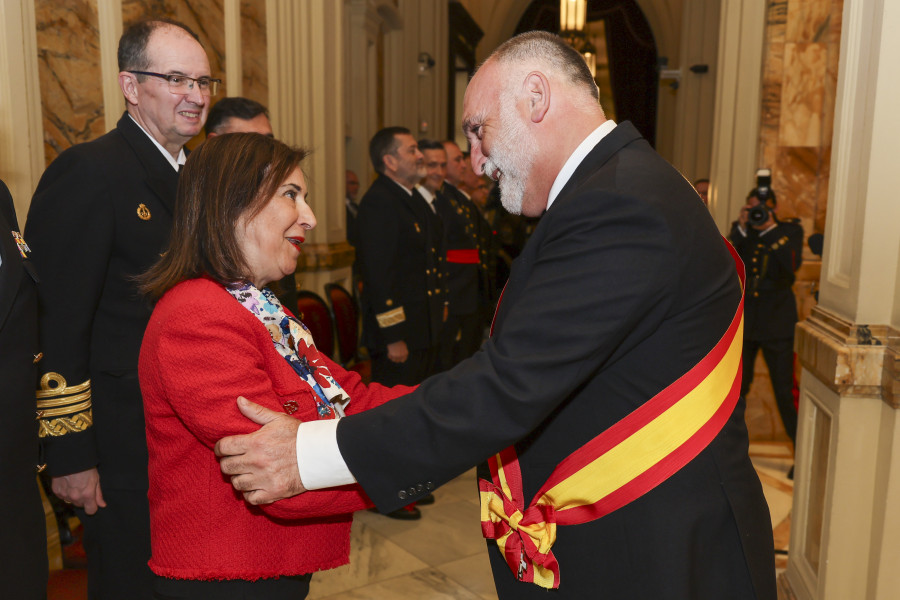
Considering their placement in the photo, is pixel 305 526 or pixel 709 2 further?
pixel 709 2

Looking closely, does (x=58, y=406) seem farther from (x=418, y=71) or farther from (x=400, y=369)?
(x=418, y=71)

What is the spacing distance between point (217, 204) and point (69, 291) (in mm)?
650

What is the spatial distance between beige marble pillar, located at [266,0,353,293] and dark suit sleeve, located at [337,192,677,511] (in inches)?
150

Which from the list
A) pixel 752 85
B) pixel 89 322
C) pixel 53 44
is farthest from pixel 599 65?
pixel 89 322

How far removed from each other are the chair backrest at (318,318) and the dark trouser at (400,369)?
30cm

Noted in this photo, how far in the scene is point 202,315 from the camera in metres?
1.24

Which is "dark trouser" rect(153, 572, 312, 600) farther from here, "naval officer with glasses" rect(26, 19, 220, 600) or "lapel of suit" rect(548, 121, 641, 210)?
"lapel of suit" rect(548, 121, 641, 210)

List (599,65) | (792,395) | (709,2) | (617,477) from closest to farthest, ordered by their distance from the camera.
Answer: (617,477)
(792,395)
(709,2)
(599,65)

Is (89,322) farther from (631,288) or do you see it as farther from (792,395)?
(792,395)

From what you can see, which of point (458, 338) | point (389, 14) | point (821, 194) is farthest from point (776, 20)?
point (389, 14)

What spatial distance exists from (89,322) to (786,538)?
3.18 meters

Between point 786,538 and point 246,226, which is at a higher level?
point 246,226

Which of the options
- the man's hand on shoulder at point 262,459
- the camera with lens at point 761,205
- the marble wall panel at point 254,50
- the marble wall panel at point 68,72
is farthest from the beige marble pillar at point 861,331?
the marble wall panel at point 254,50

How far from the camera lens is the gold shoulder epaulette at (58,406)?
1777 millimetres
